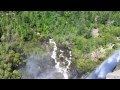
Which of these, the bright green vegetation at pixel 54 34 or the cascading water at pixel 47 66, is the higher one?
the bright green vegetation at pixel 54 34

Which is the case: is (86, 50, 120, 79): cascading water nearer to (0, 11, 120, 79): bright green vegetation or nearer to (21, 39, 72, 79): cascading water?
(0, 11, 120, 79): bright green vegetation

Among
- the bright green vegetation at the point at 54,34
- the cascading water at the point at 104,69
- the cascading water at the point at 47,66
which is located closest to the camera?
the cascading water at the point at 104,69

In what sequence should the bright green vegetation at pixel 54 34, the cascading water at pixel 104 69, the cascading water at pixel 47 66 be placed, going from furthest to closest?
the cascading water at pixel 47 66
the bright green vegetation at pixel 54 34
the cascading water at pixel 104 69

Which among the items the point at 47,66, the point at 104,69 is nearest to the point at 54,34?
the point at 47,66

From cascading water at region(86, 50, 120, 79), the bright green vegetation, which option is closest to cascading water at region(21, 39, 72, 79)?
the bright green vegetation

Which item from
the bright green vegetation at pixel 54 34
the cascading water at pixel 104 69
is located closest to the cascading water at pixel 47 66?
the bright green vegetation at pixel 54 34

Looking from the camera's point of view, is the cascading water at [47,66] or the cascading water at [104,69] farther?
the cascading water at [47,66]

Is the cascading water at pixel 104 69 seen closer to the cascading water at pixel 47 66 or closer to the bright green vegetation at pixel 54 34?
the bright green vegetation at pixel 54 34
